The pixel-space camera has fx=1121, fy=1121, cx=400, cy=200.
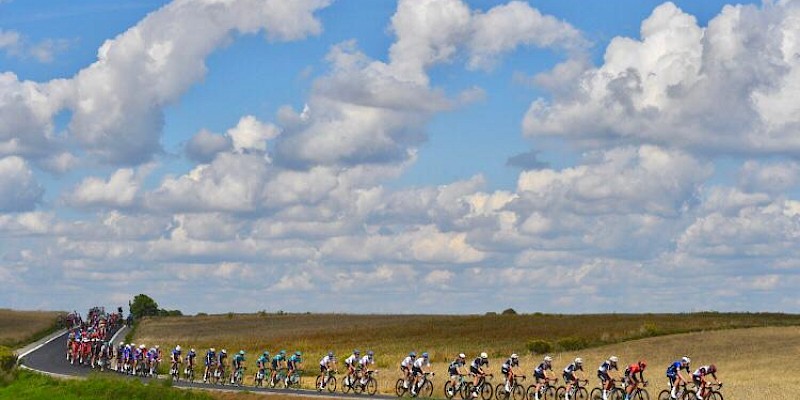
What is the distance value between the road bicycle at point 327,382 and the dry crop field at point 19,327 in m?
56.2

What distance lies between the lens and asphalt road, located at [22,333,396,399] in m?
53.0

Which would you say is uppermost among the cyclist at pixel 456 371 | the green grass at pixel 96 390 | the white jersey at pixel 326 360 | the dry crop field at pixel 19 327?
the dry crop field at pixel 19 327

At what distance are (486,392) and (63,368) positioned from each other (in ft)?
115

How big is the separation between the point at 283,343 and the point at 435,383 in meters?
45.3

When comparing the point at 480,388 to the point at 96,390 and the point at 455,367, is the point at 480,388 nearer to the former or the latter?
the point at 455,367

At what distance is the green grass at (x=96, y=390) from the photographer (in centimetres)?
5244

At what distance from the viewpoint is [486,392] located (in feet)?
163

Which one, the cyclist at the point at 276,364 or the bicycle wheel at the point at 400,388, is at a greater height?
the cyclist at the point at 276,364

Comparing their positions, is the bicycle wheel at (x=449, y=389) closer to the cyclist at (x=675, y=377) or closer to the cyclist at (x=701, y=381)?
the cyclist at (x=675, y=377)

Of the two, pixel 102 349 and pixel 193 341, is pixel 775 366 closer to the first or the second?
pixel 102 349

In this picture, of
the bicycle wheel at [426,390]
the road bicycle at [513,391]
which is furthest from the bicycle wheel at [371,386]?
the road bicycle at [513,391]

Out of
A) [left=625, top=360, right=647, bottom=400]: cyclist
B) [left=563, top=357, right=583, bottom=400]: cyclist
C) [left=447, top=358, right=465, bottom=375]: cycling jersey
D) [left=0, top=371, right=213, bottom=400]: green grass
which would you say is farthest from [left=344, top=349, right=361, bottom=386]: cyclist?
[left=625, top=360, right=647, bottom=400]: cyclist

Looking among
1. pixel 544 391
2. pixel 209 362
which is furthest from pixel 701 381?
pixel 209 362

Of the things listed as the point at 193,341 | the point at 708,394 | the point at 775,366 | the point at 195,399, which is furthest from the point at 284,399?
the point at 193,341
